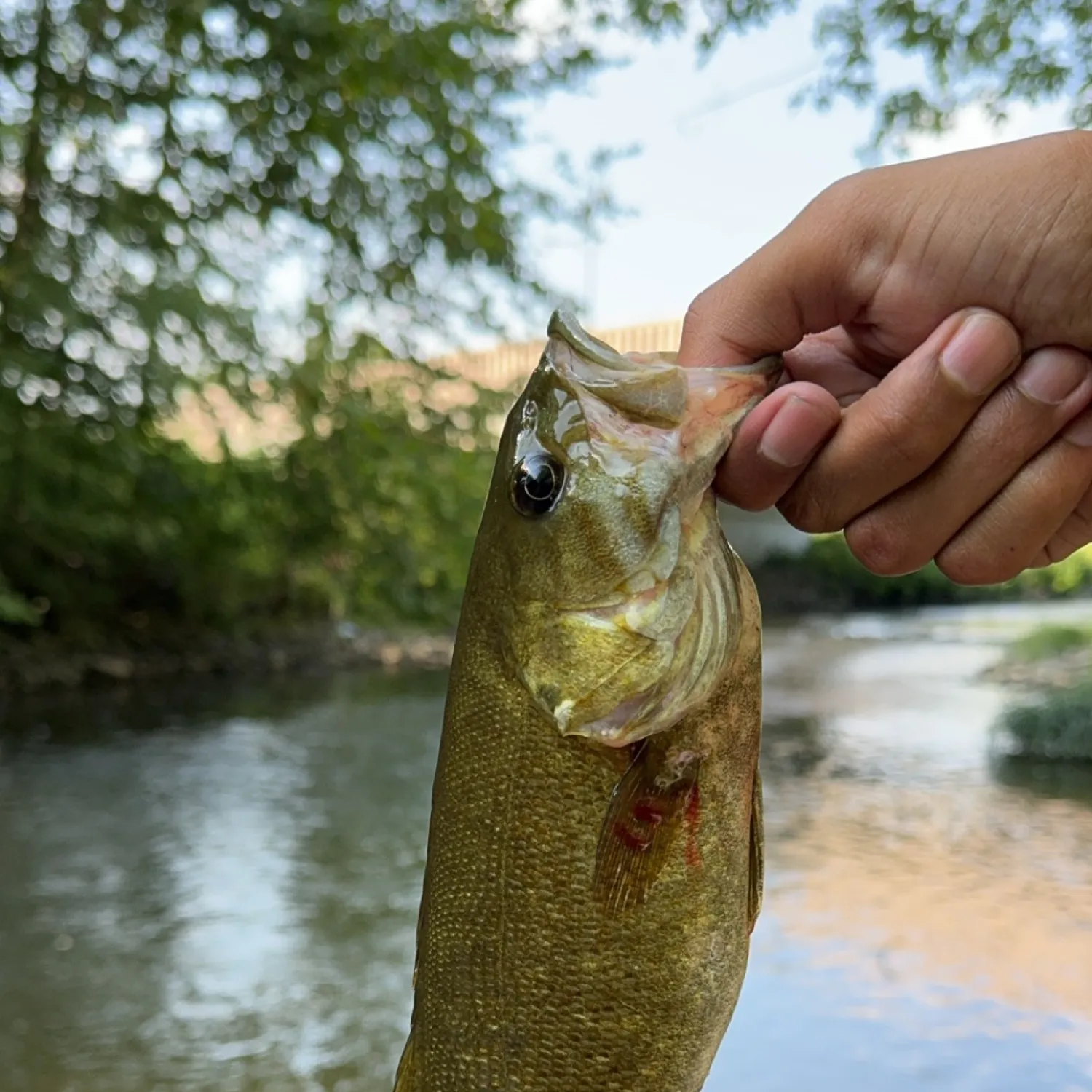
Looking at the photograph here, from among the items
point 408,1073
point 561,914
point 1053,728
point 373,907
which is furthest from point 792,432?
point 1053,728

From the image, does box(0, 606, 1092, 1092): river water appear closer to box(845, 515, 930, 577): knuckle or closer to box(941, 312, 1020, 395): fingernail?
box(845, 515, 930, 577): knuckle

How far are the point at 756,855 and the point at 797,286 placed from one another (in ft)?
2.04

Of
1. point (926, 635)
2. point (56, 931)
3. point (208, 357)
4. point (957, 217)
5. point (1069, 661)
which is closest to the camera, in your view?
point (957, 217)

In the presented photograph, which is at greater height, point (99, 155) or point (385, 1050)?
point (99, 155)

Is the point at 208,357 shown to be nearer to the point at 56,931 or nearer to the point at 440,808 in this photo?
the point at 56,931

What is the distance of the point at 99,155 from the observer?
21.9ft

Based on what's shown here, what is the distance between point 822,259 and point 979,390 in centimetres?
22

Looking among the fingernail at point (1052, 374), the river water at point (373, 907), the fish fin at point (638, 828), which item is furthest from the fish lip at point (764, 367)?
the river water at point (373, 907)

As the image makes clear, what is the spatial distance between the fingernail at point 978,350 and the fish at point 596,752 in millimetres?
205

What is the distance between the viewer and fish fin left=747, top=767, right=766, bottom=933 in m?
1.19

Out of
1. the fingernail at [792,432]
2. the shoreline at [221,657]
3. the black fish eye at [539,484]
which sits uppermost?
the fingernail at [792,432]

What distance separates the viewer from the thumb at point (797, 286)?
117 cm

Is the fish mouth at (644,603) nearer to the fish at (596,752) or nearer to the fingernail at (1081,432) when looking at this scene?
the fish at (596,752)

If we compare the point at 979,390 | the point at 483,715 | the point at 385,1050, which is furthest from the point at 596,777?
the point at 385,1050
